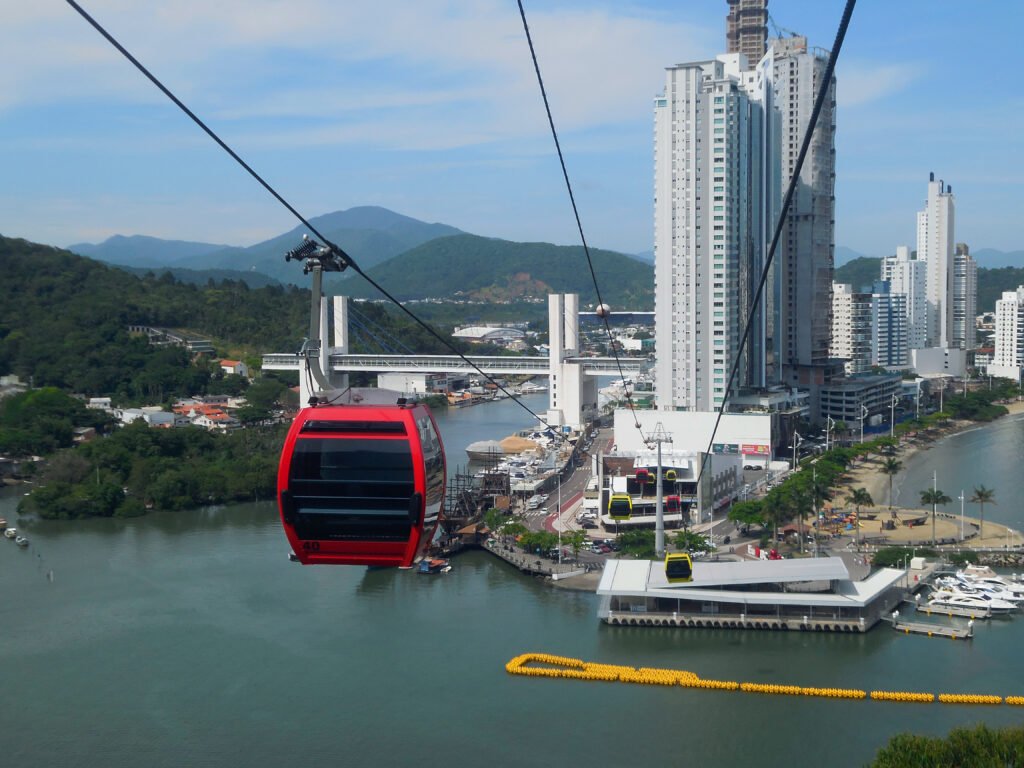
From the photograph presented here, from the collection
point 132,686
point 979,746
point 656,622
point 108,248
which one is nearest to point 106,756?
point 132,686

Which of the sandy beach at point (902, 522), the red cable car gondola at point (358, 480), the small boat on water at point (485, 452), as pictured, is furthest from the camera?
the small boat on water at point (485, 452)

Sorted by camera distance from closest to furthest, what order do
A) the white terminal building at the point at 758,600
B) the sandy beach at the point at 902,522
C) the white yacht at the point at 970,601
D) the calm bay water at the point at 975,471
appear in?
the white terminal building at the point at 758,600 → the white yacht at the point at 970,601 → the sandy beach at the point at 902,522 → the calm bay water at the point at 975,471

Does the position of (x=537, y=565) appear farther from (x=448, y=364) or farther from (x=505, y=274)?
(x=505, y=274)

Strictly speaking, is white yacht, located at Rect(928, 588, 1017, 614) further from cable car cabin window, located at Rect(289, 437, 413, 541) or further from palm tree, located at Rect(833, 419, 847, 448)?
palm tree, located at Rect(833, 419, 847, 448)

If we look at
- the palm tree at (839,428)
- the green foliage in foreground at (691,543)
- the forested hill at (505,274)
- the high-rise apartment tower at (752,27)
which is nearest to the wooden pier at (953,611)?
the green foliage in foreground at (691,543)

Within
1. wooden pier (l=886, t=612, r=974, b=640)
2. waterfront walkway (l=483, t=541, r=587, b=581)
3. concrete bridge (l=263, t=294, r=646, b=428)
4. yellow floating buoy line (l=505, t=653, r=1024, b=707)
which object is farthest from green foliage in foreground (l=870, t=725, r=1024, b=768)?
concrete bridge (l=263, t=294, r=646, b=428)

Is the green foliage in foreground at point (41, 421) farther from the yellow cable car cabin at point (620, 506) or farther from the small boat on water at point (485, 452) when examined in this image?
the yellow cable car cabin at point (620, 506)

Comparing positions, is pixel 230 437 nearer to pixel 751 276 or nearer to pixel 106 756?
pixel 751 276
